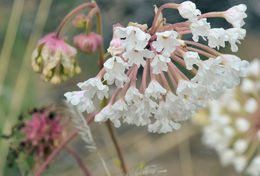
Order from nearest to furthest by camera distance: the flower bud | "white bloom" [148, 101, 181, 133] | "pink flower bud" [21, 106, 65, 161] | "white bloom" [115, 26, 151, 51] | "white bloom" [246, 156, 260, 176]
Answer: "white bloom" [115, 26, 151, 51] < "white bloom" [148, 101, 181, 133] < the flower bud < "pink flower bud" [21, 106, 65, 161] < "white bloom" [246, 156, 260, 176]

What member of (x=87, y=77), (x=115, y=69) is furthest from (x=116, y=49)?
A: (x=87, y=77)

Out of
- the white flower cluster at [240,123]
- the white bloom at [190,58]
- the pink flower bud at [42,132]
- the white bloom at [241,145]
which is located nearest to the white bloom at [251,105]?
the white flower cluster at [240,123]

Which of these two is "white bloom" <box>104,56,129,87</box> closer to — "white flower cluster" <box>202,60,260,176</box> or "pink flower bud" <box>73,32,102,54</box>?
"pink flower bud" <box>73,32,102,54</box>

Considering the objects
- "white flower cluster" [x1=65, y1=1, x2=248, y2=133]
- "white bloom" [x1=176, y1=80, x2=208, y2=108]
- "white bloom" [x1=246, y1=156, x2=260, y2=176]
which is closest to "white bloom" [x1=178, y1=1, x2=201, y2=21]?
"white flower cluster" [x1=65, y1=1, x2=248, y2=133]

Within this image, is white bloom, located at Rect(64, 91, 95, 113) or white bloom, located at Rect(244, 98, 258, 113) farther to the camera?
white bloom, located at Rect(244, 98, 258, 113)

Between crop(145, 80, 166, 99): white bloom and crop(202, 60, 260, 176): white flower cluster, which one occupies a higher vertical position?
crop(145, 80, 166, 99): white bloom

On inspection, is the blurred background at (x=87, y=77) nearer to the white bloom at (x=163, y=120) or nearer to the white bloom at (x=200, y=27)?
the white bloom at (x=163, y=120)

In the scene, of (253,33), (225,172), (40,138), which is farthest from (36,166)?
(253,33)
